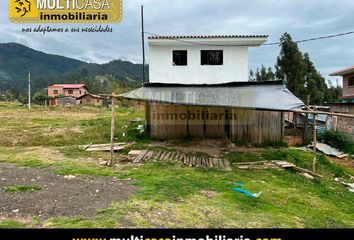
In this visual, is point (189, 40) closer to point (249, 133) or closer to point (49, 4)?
point (249, 133)

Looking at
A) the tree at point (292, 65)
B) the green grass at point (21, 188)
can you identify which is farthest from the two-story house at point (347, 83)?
the green grass at point (21, 188)

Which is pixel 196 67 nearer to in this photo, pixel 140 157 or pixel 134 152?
pixel 134 152

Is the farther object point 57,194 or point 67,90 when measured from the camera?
point 67,90

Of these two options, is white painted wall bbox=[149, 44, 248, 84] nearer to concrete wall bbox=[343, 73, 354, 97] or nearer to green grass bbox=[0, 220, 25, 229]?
green grass bbox=[0, 220, 25, 229]

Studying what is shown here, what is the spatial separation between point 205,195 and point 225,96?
4.77 meters

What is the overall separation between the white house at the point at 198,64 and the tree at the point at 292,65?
15640 millimetres

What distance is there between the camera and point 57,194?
611cm

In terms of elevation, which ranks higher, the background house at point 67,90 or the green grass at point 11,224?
the background house at point 67,90

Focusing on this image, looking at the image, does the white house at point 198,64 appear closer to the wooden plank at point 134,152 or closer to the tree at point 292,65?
the wooden plank at point 134,152

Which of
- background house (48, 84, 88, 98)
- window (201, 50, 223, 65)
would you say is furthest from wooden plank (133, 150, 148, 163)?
background house (48, 84, 88, 98)

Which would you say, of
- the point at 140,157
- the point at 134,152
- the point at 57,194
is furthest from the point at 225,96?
the point at 57,194

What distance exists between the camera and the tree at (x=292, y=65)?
1087 inches

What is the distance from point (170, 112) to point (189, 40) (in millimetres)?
3535

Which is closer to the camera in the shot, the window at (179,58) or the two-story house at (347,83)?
the window at (179,58)
